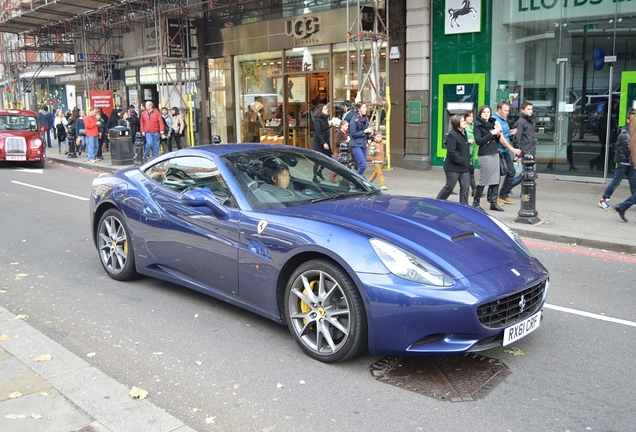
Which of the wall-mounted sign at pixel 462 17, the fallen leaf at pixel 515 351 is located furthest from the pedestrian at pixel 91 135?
the fallen leaf at pixel 515 351

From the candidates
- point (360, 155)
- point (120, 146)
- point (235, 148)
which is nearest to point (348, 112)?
point (360, 155)

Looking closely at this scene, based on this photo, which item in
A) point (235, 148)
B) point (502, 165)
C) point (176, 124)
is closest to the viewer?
point (235, 148)

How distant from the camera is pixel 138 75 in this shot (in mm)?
28344

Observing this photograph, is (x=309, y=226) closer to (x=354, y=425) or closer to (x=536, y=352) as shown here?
(x=354, y=425)

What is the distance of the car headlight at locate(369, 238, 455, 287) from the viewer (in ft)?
13.6

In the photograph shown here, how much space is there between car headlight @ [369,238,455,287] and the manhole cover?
69 centimetres

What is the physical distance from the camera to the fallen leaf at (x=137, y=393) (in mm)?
4002

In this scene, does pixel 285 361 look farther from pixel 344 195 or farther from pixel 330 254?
pixel 344 195

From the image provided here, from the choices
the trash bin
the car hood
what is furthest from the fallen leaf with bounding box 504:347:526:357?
the trash bin

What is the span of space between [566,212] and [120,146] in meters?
14.1

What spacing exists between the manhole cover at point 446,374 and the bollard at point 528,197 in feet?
19.0

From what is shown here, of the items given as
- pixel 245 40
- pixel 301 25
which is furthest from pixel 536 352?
pixel 245 40

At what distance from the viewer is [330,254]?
4406mm

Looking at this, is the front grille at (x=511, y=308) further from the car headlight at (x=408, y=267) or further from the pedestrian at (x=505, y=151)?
the pedestrian at (x=505, y=151)
